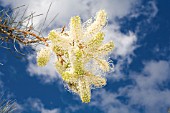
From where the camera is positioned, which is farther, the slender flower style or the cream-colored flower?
the cream-colored flower

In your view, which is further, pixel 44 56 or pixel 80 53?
pixel 44 56

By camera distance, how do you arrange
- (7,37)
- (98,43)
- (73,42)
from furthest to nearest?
(7,37)
(73,42)
(98,43)

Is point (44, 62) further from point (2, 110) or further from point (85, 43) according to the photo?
point (2, 110)

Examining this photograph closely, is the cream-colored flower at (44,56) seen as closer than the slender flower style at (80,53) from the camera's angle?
No

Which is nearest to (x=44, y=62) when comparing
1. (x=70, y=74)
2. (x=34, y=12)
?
(x=70, y=74)

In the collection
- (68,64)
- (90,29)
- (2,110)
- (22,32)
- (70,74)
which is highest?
(2,110)

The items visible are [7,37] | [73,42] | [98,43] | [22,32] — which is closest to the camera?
[98,43]

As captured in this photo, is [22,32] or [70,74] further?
[22,32]

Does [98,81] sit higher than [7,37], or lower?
lower
